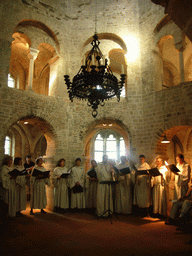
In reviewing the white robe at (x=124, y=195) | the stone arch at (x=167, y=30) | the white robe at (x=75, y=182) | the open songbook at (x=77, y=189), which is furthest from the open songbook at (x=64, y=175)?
the stone arch at (x=167, y=30)

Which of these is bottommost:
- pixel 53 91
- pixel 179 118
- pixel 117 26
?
pixel 179 118

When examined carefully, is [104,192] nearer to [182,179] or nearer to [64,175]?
[64,175]

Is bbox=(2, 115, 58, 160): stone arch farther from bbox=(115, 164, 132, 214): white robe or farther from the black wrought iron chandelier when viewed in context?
the black wrought iron chandelier

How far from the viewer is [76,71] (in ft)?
37.0

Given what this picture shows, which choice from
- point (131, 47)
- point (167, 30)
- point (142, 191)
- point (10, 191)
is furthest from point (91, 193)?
point (167, 30)

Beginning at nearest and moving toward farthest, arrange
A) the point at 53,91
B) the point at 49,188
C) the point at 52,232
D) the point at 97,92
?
the point at 52,232, the point at 97,92, the point at 49,188, the point at 53,91

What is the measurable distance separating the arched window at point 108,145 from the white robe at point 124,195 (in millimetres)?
10623

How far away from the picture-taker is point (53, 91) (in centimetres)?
1134

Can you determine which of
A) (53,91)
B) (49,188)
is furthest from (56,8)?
(49,188)

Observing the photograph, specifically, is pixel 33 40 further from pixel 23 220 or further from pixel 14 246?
pixel 14 246

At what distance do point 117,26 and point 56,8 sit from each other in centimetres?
317

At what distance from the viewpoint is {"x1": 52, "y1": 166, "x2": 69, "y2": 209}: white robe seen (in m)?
9.31

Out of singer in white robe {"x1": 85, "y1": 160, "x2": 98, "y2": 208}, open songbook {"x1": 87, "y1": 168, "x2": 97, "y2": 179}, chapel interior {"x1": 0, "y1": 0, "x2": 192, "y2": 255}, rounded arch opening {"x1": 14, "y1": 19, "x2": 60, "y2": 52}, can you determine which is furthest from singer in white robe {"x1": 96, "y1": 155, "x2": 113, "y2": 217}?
rounded arch opening {"x1": 14, "y1": 19, "x2": 60, "y2": 52}

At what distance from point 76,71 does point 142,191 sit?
6.29 m
